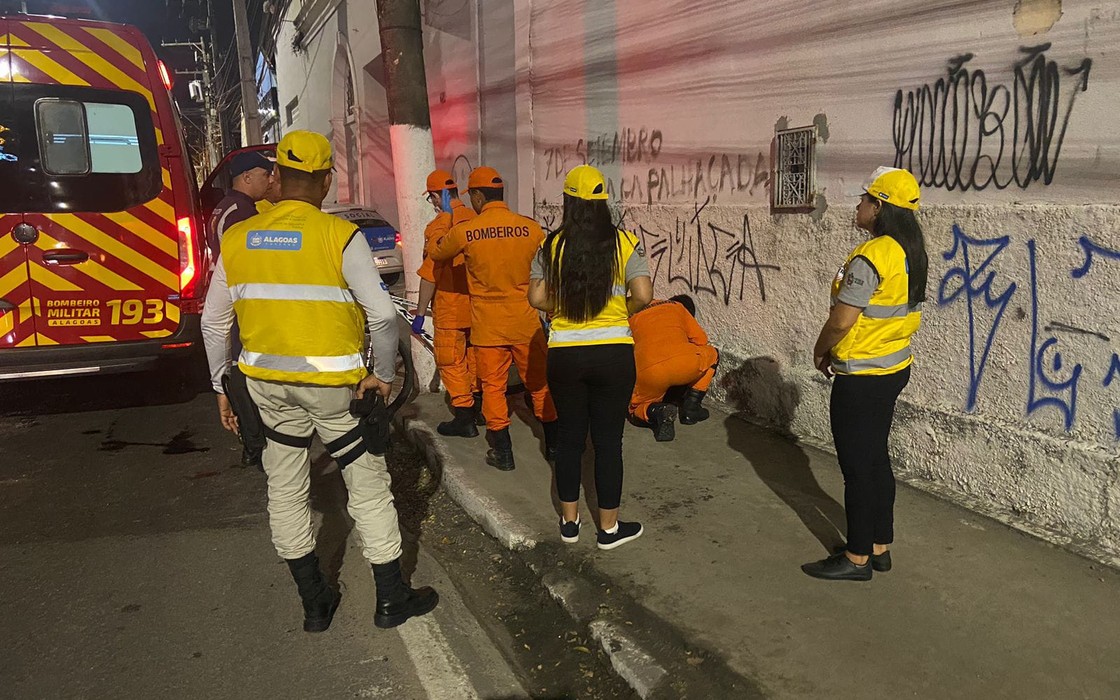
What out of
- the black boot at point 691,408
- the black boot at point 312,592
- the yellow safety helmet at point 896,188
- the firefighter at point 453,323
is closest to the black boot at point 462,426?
the firefighter at point 453,323

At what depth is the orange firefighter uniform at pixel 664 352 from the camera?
510 cm

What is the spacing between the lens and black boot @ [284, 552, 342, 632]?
310cm

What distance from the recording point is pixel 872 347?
3012 millimetres

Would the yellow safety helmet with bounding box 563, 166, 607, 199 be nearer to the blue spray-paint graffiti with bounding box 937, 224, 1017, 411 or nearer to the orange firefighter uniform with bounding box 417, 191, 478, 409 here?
the blue spray-paint graffiti with bounding box 937, 224, 1017, 411

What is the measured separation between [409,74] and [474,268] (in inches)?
88.4

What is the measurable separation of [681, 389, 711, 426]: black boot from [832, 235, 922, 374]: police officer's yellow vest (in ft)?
7.81

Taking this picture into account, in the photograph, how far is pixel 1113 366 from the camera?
10.9 feet

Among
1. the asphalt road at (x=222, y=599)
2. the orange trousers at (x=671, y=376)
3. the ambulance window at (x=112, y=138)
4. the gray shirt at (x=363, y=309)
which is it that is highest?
the ambulance window at (x=112, y=138)

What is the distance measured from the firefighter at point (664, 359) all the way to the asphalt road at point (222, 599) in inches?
57.9

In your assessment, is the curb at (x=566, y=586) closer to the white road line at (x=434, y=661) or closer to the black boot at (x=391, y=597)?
the white road line at (x=434, y=661)

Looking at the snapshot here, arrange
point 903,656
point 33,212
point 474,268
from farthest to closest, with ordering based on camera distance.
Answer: point 33,212
point 474,268
point 903,656

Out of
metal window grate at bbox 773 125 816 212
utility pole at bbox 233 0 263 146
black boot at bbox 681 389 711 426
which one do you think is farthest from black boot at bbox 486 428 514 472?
utility pole at bbox 233 0 263 146

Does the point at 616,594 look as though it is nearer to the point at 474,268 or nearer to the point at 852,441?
the point at 852,441

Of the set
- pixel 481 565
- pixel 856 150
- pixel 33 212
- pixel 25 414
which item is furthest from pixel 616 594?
pixel 25 414
